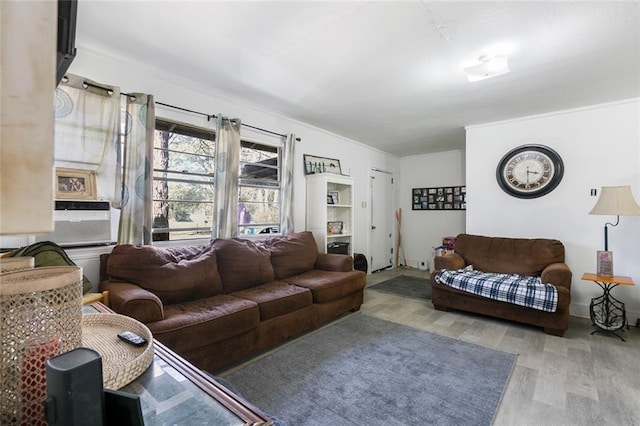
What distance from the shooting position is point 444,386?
6.62ft

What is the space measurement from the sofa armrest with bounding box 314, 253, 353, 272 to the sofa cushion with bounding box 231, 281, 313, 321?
28.7 inches

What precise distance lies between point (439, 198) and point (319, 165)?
9.34 feet

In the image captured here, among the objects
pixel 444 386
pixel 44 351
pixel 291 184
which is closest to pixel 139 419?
pixel 44 351

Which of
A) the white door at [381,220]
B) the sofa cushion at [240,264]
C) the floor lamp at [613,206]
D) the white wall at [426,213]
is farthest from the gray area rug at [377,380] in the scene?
the white wall at [426,213]

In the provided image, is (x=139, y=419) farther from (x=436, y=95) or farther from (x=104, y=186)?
(x=436, y=95)

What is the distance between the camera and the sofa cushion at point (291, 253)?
327 cm

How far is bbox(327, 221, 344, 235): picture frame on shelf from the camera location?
4430mm

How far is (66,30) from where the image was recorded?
50 centimetres

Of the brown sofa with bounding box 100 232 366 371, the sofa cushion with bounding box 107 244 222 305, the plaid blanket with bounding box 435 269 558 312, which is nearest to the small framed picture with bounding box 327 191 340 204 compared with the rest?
the brown sofa with bounding box 100 232 366 371

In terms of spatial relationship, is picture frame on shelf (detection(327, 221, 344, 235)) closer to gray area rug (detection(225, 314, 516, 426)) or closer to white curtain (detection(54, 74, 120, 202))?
gray area rug (detection(225, 314, 516, 426))

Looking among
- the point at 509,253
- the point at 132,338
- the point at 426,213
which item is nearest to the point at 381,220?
the point at 426,213

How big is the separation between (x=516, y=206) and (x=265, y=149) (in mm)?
3488

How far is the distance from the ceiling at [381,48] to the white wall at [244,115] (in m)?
0.11

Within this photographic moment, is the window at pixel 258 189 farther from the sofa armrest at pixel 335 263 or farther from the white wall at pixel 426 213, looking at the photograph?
the white wall at pixel 426 213
